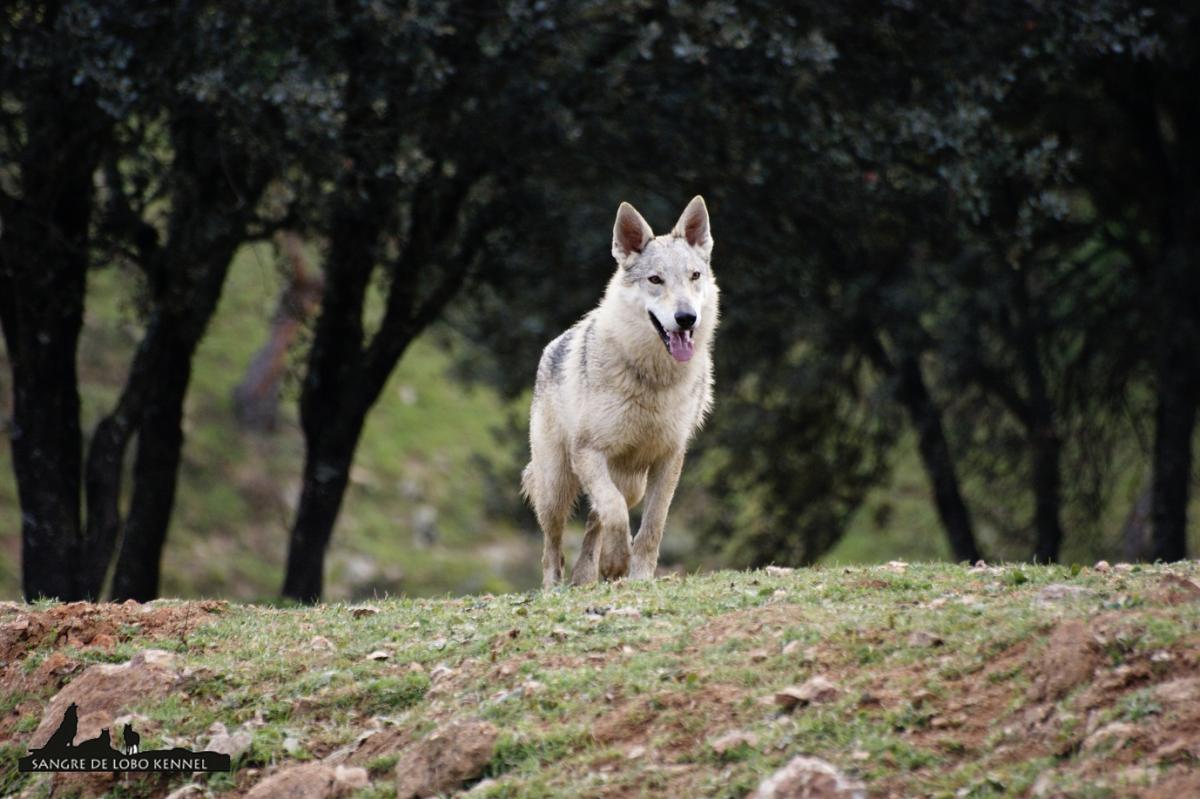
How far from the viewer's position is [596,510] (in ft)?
32.1

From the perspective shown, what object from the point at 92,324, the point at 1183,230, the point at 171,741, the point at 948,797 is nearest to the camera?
the point at 948,797

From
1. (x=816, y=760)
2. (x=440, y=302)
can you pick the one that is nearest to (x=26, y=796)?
(x=816, y=760)

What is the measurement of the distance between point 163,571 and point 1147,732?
66.1 ft

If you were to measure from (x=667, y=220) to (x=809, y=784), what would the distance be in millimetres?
12722

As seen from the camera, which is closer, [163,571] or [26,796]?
[26,796]

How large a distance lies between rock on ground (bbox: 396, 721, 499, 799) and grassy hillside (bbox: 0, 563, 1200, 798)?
19 millimetres

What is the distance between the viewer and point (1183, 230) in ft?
62.8

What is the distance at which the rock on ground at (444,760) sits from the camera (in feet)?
21.7

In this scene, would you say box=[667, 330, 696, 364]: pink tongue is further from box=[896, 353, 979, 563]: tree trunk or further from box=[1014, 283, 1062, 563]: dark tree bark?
box=[1014, 283, 1062, 563]: dark tree bark

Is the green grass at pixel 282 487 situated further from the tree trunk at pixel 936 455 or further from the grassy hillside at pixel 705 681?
the grassy hillside at pixel 705 681

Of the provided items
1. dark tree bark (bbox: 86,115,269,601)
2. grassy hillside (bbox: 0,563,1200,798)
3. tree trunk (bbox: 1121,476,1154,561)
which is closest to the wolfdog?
grassy hillside (bbox: 0,563,1200,798)

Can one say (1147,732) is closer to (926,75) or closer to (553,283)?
(926,75)

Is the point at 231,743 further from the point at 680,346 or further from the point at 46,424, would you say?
the point at 46,424

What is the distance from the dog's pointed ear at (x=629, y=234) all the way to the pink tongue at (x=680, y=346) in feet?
2.90
